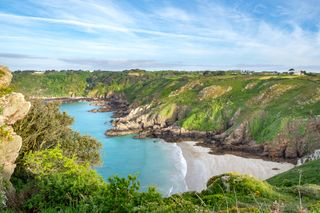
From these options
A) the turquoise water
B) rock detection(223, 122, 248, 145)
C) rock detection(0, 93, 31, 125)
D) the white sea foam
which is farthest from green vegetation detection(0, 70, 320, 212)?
the turquoise water

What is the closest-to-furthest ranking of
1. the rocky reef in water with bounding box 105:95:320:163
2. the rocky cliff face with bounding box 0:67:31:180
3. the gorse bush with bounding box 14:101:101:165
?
the rocky cliff face with bounding box 0:67:31:180
the gorse bush with bounding box 14:101:101:165
the rocky reef in water with bounding box 105:95:320:163

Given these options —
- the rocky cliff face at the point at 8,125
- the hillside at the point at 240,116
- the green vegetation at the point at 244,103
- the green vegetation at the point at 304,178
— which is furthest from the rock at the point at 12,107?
the green vegetation at the point at 244,103

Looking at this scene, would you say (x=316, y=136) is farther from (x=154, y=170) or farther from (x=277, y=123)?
(x=154, y=170)

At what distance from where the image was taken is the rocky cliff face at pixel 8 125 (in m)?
21.0

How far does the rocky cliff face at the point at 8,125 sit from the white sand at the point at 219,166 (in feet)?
104

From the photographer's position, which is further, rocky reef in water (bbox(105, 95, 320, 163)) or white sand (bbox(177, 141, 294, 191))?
rocky reef in water (bbox(105, 95, 320, 163))

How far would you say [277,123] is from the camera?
75125mm

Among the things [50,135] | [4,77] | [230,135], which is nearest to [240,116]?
[230,135]

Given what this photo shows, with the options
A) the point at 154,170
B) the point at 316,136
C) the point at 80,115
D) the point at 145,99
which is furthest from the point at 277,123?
the point at 80,115

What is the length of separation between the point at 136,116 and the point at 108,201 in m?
96.8

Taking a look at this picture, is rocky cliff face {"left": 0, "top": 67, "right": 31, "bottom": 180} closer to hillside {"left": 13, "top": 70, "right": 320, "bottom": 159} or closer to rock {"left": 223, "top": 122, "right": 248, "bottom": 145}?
hillside {"left": 13, "top": 70, "right": 320, "bottom": 159}

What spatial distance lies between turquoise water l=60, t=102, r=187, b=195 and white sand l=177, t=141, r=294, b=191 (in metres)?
1.59

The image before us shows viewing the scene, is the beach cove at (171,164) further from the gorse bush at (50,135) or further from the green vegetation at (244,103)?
the gorse bush at (50,135)

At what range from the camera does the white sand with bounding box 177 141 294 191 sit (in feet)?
178
